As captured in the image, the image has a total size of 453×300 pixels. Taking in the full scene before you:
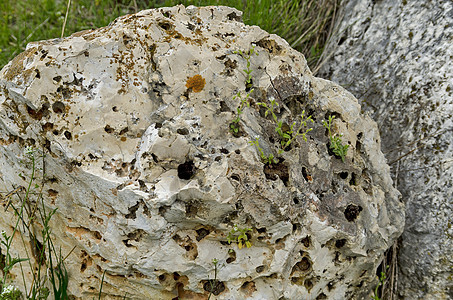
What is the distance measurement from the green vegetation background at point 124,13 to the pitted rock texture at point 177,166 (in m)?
1.39

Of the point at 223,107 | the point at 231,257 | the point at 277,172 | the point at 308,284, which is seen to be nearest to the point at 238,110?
the point at 223,107

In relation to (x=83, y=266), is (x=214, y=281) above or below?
above

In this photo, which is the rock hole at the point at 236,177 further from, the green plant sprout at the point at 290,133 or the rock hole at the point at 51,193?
the rock hole at the point at 51,193

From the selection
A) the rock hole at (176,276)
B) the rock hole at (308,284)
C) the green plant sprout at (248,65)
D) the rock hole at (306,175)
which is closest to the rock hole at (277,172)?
the rock hole at (306,175)

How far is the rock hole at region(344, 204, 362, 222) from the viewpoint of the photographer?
2.64 metres

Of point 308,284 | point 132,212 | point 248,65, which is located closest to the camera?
point 132,212

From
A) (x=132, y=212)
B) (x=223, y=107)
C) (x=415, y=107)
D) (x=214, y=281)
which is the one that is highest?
(x=415, y=107)

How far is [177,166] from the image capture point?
2.32m

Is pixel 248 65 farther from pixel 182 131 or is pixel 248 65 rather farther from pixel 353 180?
pixel 353 180

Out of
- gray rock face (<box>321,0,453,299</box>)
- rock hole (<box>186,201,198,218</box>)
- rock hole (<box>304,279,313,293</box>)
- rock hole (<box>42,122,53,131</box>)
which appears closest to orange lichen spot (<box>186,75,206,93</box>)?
rock hole (<box>186,201,198,218</box>)

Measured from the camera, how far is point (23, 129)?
7.80 ft

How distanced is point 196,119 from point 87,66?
632 millimetres

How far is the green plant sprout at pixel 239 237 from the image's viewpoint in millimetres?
2368

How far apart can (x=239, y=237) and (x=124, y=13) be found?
2848 mm
